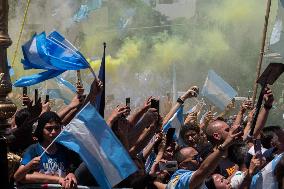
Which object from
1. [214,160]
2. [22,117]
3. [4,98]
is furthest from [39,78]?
[214,160]

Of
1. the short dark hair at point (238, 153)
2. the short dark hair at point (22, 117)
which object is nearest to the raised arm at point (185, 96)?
the short dark hair at point (22, 117)

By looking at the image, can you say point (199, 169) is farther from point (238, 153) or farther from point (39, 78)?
point (39, 78)

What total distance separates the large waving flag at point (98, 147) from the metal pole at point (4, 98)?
0.54 metres

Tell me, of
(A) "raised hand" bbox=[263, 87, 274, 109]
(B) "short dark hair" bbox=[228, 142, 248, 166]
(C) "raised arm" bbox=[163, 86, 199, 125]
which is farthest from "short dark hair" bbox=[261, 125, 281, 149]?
(C) "raised arm" bbox=[163, 86, 199, 125]

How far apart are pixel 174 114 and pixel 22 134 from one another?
278cm

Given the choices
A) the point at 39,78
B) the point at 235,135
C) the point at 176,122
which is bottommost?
the point at 176,122

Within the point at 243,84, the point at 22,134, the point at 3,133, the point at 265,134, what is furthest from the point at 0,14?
the point at 243,84

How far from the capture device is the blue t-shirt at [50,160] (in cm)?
585

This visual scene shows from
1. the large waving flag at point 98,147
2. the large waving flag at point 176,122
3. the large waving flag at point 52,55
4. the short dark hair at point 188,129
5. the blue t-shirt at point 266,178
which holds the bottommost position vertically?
the large waving flag at point 176,122

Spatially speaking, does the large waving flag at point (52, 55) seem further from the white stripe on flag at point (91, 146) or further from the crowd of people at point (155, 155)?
the white stripe on flag at point (91, 146)

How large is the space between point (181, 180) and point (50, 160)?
1.23 meters

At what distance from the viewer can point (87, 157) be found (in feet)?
18.1

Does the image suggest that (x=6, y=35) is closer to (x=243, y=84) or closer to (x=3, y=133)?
(x=3, y=133)

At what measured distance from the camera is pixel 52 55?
7.71m
